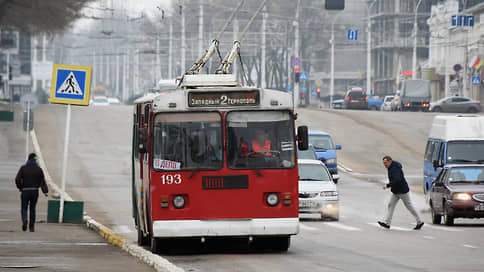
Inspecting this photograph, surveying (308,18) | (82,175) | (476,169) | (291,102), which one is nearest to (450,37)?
(308,18)

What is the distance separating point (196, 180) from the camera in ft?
48.8

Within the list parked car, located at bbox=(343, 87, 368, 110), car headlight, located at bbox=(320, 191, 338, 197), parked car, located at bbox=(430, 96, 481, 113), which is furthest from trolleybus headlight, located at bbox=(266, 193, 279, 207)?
parked car, located at bbox=(343, 87, 368, 110)

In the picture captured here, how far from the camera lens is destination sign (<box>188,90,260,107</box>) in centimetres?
1506

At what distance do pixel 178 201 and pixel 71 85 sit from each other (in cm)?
785

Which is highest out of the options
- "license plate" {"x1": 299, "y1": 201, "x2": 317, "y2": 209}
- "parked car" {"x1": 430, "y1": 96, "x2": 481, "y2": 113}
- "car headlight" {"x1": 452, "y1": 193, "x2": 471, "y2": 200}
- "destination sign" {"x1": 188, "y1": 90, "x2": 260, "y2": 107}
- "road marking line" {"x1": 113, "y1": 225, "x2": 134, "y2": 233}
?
"parked car" {"x1": 430, "y1": 96, "x2": 481, "y2": 113}

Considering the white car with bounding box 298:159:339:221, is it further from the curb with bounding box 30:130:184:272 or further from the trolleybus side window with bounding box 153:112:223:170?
the trolleybus side window with bounding box 153:112:223:170

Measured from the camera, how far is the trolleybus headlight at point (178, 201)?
14.8m

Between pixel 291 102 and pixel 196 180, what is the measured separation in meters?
1.78

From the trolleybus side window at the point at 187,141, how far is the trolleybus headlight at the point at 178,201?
1.35ft

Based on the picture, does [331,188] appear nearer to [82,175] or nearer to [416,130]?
[82,175]

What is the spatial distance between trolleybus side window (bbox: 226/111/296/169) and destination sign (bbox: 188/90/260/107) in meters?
0.15

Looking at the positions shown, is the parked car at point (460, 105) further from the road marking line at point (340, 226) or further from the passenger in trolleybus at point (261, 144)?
the passenger in trolleybus at point (261, 144)

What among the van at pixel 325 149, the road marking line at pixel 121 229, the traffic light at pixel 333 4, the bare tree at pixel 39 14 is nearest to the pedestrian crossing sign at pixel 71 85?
the road marking line at pixel 121 229

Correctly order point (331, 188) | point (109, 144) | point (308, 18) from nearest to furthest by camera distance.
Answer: point (331, 188), point (109, 144), point (308, 18)
